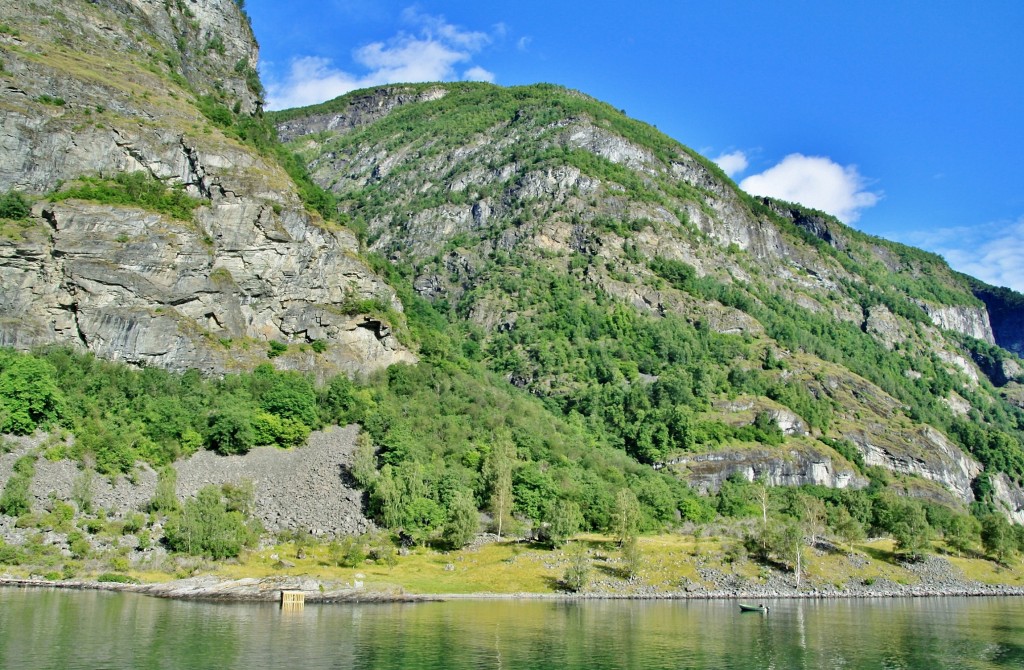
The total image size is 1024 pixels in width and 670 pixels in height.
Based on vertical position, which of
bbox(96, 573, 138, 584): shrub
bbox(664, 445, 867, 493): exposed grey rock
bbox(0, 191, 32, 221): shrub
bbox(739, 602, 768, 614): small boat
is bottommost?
bbox(739, 602, 768, 614): small boat

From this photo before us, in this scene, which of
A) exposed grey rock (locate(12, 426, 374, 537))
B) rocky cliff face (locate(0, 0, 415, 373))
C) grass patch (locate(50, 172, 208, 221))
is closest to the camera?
exposed grey rock (locate(12, 426, 374, 537))

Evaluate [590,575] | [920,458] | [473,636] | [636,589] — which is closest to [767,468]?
[920,458]

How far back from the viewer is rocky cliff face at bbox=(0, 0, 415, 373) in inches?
3885

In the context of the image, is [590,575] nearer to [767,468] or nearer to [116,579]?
[116,579]

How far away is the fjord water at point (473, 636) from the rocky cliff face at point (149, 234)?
166 ft

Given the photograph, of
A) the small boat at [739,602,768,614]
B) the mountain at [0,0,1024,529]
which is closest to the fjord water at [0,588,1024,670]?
the small boat at [739,602,768,614]

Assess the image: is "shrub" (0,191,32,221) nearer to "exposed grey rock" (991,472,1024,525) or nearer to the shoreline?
the shoreline

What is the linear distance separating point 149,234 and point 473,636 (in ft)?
271

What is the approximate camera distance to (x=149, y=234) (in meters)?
106

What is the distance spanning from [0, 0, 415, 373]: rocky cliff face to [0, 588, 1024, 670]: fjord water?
5054 centimetres

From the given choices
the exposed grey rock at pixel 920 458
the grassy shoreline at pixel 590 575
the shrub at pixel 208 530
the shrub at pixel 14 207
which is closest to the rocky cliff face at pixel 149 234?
the shrub at pixel 14 207

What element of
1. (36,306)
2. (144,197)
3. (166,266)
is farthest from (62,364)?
(144,197)

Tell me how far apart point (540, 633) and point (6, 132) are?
335 ft

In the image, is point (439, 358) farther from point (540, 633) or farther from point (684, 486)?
point (540, 633)
